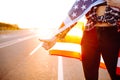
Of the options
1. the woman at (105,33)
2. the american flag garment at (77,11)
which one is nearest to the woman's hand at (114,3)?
the woman at (105,33)

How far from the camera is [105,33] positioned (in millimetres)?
2574

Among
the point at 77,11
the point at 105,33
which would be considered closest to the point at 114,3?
the point at 105,33

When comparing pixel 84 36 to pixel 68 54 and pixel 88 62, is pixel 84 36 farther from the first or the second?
pixel 68 54

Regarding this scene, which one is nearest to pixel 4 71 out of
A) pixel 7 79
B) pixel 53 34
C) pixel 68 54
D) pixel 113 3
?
pixel 7 79

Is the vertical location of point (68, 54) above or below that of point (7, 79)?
above

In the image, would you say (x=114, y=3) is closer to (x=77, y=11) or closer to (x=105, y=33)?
(x=105, y=33)

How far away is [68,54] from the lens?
3.53 metres

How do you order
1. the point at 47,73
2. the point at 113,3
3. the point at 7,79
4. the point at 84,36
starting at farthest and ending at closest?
the point at 47,73 → the point at 7,79 → the point at 84,36 → the point at 113,3

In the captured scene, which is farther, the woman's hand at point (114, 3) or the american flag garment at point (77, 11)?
the american flag garment at point (77, 11)

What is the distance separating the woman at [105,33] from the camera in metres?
2.56

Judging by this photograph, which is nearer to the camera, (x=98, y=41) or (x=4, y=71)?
(x=98, y=41)

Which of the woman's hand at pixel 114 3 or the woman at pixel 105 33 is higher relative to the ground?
the woman's hand at pixel 114 3

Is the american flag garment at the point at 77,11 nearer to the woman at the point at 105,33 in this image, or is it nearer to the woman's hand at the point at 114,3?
the woman at the point at 105,33

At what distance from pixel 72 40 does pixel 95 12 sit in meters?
0.93
